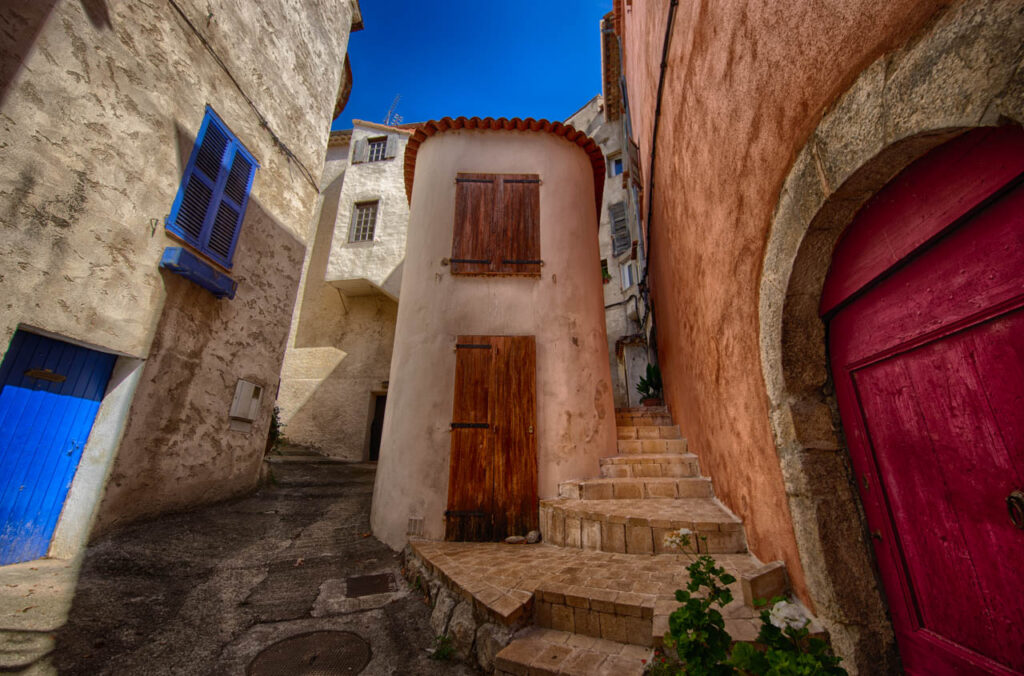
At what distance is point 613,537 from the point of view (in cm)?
342

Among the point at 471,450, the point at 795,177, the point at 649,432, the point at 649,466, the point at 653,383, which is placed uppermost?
the point at 653,383

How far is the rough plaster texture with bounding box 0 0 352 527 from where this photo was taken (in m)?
3.50

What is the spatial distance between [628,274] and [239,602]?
40.6ft

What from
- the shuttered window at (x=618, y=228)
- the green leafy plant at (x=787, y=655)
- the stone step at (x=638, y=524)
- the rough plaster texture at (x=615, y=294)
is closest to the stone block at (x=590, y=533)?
the stone step at (x=638, y=524)

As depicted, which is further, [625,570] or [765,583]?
[625,570]

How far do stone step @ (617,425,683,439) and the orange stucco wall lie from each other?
0.94 metres

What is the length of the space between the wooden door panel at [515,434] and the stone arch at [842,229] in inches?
114

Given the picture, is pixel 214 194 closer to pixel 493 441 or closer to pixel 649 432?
pixel 493 441

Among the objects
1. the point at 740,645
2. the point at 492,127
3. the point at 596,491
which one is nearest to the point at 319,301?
the point at 492,127

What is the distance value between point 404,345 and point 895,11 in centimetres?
496

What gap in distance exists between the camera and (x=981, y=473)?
1345 millimetres

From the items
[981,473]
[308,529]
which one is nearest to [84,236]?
[308,529]

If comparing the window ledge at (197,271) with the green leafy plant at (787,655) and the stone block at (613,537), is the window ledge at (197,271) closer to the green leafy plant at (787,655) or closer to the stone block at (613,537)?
the stone block at (613,537)

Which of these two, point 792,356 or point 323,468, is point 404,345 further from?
point 323,468
